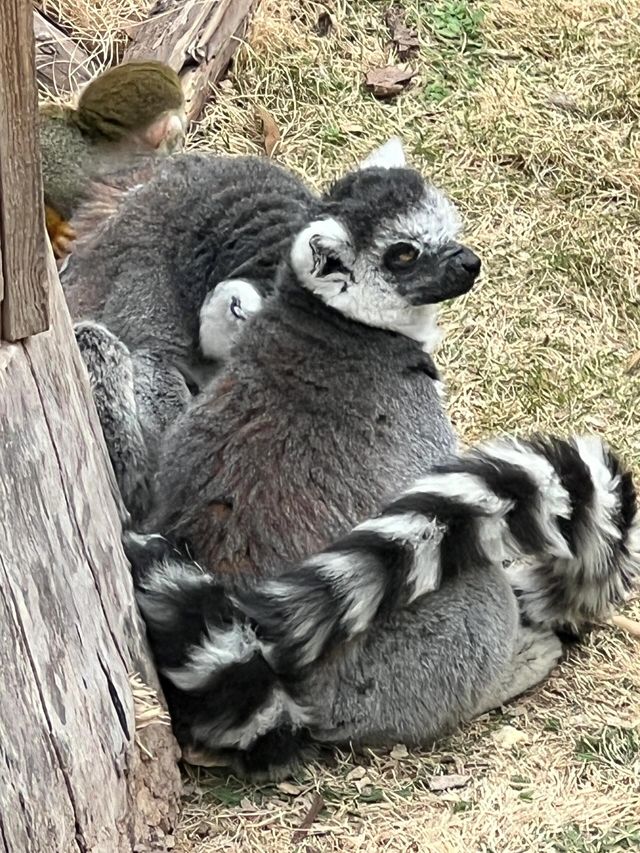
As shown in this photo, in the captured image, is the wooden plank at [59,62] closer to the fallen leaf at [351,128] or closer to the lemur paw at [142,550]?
the fallen leaf at [351,128]

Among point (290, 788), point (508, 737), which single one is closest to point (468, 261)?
point (508, 737)

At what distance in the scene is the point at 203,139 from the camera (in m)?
6.91

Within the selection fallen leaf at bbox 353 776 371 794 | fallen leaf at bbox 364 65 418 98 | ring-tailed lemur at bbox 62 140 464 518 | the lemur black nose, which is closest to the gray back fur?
ring-tailed lemur at bbox 62 140 464 518

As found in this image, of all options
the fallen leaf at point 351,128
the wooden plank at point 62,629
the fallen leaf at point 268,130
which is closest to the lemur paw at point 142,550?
the wooden plank at point 62,629

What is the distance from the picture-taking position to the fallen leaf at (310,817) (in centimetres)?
352

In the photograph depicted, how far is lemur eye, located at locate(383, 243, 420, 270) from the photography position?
402 cm

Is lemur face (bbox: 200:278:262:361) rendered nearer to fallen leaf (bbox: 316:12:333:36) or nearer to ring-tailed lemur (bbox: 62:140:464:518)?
ring-tailed lemur (bbox: 62:140:464:518)

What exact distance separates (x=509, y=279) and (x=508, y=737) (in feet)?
9.91

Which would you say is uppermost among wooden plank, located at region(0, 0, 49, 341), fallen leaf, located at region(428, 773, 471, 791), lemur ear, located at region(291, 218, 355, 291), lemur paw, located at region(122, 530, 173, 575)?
wooden plank, located at region(0, 0, 49, 341)

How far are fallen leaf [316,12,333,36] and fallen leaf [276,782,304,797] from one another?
4.99 meters

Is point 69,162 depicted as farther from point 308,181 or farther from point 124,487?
point 124,487

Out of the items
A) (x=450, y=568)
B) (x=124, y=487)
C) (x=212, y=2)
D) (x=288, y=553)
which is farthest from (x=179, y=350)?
(x=212, y=2)

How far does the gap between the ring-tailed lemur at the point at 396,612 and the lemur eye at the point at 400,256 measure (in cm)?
62

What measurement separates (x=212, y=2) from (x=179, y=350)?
11.0 ft
